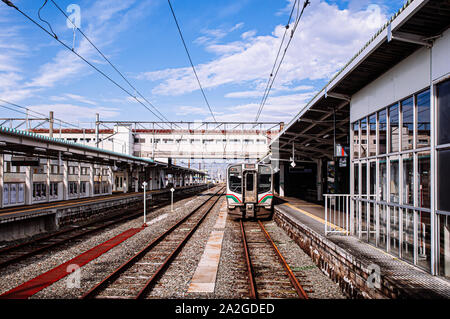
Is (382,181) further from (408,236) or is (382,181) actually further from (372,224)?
(408,236)

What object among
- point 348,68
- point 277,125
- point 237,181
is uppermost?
point 277,125

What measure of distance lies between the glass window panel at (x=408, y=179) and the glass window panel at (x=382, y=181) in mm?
767

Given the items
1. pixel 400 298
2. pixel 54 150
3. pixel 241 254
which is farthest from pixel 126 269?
pixel 54 150

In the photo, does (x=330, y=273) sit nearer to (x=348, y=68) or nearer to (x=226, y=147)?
(x=348, y=68)

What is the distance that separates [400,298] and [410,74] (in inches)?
142

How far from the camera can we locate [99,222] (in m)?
15.6

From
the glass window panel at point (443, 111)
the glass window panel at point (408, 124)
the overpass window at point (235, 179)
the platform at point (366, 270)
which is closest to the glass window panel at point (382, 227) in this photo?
Answer: the platform at point (366, 270)

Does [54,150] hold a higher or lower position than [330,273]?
higher

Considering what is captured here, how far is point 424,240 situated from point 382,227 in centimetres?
148

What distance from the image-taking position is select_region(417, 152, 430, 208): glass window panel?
4.89m

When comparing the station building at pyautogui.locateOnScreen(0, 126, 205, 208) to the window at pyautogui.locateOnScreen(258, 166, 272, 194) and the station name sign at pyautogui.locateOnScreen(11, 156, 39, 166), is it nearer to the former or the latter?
the station name sign at pyautogui.locateOnScreen(11, 156, 39, 166)

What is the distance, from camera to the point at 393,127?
6055 millimetres

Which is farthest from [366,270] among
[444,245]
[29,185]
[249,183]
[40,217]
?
[29,185]

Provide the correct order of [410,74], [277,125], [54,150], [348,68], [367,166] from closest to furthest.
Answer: [410,74]
[348,68]
[367,166]
[54,150]
[277,125]
